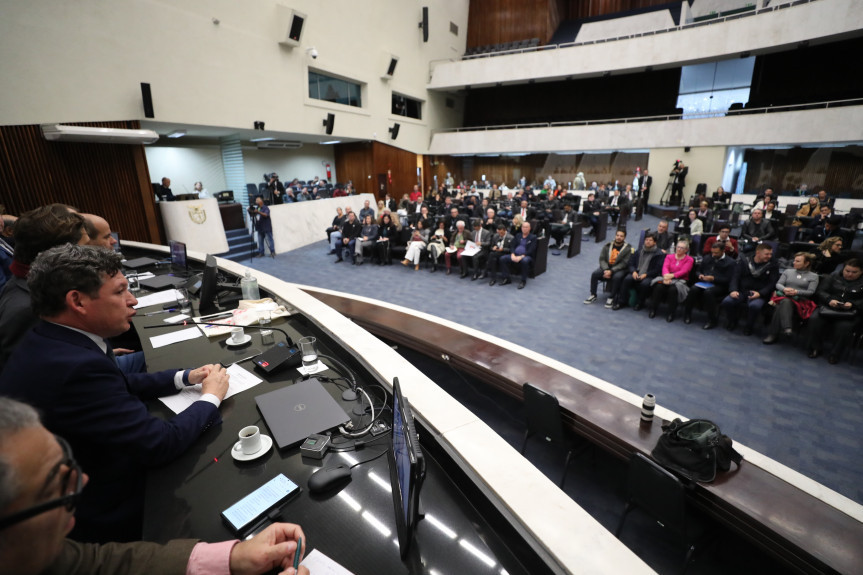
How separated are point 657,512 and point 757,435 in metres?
1.58

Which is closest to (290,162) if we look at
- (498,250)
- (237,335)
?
(498,250)

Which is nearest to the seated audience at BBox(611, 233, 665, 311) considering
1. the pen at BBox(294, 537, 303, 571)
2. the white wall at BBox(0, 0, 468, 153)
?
the pen at BBox(294, 537, 303, 571)

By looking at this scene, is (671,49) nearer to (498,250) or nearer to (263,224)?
(498,250)

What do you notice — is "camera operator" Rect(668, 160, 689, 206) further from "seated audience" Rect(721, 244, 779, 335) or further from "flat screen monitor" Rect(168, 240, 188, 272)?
"flat screen monitor" Rect(168, 240, 188, 272)

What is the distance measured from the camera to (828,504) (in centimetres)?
180

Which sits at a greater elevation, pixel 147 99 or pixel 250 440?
pixel 147 99

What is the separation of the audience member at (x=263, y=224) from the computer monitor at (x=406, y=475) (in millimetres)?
8826

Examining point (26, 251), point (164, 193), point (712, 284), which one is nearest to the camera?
point (26, 251)

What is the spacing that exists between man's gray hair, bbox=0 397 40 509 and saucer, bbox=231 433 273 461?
731 mm

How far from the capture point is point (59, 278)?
4.05ft

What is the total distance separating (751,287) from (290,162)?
46.4 feet

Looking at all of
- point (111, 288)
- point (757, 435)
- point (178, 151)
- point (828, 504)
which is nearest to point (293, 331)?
point (111, 288)

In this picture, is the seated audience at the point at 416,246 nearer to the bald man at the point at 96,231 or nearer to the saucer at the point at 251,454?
the bald man at the point at 96,231

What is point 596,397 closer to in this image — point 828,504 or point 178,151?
point 828,504
